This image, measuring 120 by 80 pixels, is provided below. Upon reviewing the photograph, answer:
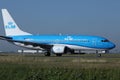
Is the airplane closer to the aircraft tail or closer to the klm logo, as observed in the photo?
the aircraft tail

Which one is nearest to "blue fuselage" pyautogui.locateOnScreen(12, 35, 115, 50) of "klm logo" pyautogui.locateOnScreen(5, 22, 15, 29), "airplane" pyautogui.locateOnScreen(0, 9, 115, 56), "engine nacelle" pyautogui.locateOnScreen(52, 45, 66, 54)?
"airplane" pyautogui.locateOnScreen(0, 9, 115, 56)

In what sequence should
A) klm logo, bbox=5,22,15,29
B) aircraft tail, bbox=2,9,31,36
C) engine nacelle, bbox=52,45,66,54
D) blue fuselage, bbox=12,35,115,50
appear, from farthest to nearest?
klm logo, bbox=5,22,15,29, aircraft tail, bbox=2,9,31,36, engine nacelle, bbox=52,45,66,54, blue fuselage, bbox=12,35,115,50

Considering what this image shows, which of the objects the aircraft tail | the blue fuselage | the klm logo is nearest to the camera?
the blue fuselage

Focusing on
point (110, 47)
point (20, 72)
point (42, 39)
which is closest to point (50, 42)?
point (42, 39)

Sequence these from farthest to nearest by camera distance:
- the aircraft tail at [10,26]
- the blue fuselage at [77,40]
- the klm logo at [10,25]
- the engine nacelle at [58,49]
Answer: the klm logo at [10,25] < the aircraft tail at [10,26] < the engine nacelle at [58,49] < the blue fuselage at [77,40]

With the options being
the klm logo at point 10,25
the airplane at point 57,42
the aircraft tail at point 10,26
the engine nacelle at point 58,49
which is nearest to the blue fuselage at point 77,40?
the airplane at point 57,42

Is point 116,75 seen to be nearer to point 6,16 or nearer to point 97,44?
point 97,44

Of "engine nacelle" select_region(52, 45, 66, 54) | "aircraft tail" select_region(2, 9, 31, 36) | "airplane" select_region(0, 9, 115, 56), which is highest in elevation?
"aircraft tail" select_region(2, 9, 31, 36)

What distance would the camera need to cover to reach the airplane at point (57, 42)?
234 ft

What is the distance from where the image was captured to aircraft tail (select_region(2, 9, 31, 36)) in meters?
81.1

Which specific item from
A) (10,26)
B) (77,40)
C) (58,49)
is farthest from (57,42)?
(10,26)

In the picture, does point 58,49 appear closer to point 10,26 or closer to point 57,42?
point 57,42

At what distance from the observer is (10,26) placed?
8406 cm

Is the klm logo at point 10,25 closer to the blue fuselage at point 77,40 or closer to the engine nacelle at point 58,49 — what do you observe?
the blue fuselage at point 77,40
